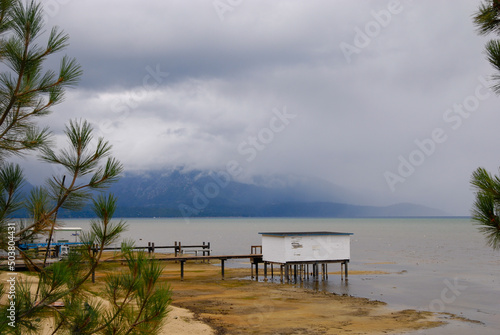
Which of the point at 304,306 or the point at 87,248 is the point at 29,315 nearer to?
the point at 87,248

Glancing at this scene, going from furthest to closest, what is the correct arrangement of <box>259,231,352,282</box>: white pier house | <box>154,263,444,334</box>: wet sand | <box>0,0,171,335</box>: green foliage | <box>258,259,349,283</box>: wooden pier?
<box>258,259,349,283</box>: wooden pier
<box>259,231,352,282</box>: white pier house
<box>154,263,444,334</box>: wet sand
<box>0,0,171,335</box>: green foliage

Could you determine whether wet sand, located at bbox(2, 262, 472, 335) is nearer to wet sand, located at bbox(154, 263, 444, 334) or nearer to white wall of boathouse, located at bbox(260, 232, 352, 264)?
wet sand, located at bbox(154, 263, 444, 334)

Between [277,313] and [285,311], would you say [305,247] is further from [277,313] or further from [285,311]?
[277,313]

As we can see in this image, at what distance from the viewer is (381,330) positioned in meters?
17.9

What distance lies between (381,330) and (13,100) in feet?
53.1

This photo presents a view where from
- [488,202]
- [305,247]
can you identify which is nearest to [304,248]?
[305,247]

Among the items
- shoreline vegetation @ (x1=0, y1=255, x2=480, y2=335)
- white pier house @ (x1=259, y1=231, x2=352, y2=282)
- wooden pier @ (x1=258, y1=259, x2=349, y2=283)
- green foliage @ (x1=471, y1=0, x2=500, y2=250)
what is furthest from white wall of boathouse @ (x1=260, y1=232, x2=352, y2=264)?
green foliage @ (x1=471, y1=0, x2=500, y2=250)

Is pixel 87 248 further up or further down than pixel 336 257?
further up

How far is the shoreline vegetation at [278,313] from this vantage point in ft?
58.0

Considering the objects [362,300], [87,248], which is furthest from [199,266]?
[87,248]

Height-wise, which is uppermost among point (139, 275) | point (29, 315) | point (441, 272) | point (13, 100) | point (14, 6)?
point (14, 6)

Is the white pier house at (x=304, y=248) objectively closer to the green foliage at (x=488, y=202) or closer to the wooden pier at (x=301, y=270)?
the wooden pier at (x=301, y=270)

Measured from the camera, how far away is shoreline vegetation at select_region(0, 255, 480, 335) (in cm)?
1769

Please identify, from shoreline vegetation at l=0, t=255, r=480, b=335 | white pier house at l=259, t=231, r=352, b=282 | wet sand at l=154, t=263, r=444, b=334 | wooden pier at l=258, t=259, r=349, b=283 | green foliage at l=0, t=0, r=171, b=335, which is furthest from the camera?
wooden pier at l=258, t=259, r=349, b=283
